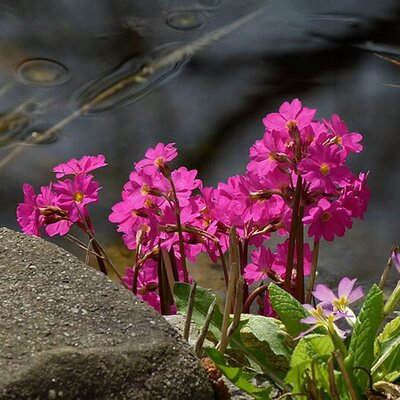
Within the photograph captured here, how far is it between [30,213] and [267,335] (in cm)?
52

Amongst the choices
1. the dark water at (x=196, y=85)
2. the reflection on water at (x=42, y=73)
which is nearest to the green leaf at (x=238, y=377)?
the dark water at (x=196, y=85)

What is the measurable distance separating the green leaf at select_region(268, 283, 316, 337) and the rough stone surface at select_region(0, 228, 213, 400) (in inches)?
8.1

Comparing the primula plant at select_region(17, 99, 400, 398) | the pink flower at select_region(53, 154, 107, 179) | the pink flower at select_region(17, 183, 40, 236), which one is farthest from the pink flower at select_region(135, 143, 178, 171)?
the pink flower at select_region(17, 183, 40, 236)

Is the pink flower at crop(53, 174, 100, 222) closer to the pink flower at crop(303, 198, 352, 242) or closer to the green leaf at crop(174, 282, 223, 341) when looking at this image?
the green leaf at crop(174, 282, 223, 341)

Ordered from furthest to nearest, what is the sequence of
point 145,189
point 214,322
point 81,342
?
point 145,189 → point 214,322 → point 81,342

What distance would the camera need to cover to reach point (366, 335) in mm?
1544

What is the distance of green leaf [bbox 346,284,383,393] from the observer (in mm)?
1542

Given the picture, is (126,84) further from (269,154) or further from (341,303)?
(341,303)

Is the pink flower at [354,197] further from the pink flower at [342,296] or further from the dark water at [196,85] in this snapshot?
the dark water at [196,85]

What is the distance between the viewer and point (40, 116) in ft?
12.7

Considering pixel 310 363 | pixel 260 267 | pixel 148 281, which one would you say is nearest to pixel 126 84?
pixel 148 281

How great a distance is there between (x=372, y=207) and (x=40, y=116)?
133 cm

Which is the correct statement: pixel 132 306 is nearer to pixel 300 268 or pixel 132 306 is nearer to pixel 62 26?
pixel 300 268

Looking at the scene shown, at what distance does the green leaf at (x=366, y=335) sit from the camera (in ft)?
5.06
